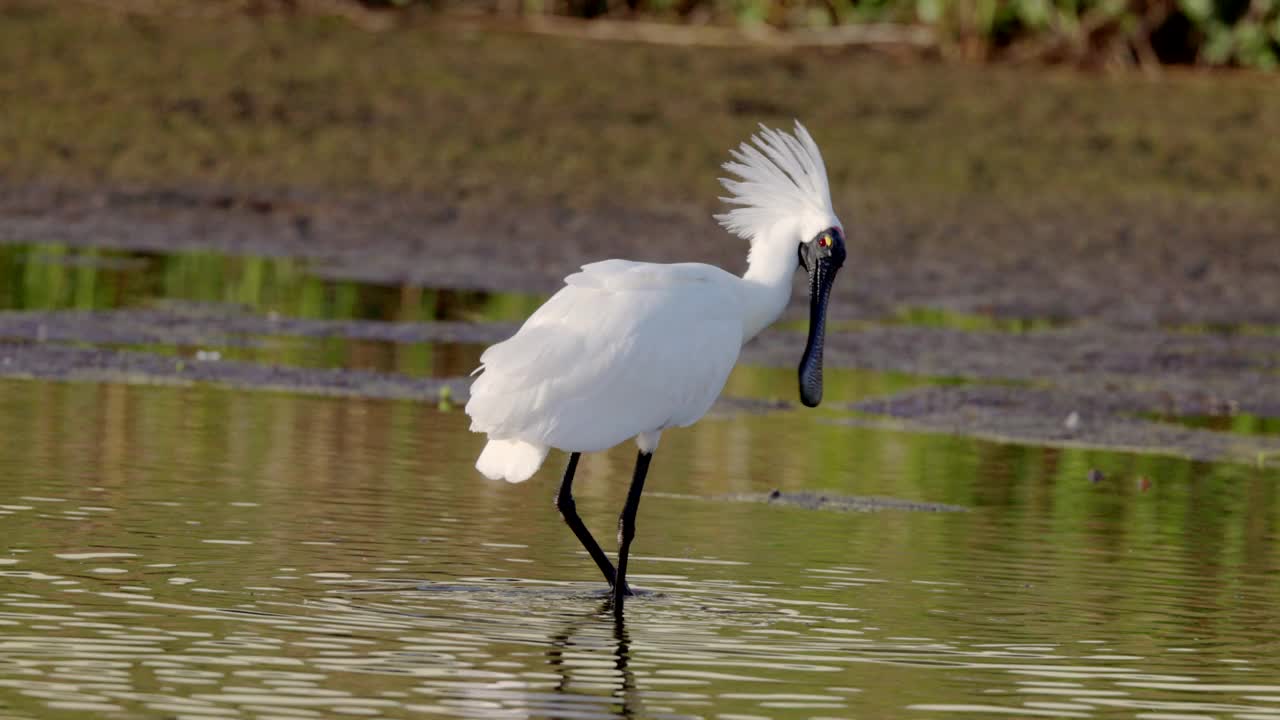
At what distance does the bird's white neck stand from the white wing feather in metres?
0.16

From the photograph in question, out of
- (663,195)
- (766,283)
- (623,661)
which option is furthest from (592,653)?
(663,195)

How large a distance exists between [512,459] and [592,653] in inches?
43.8

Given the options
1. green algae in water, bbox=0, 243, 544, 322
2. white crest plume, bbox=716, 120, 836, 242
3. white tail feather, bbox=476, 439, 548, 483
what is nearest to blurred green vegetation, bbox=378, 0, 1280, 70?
green algae in water, bbox=0, 243, 544, 322

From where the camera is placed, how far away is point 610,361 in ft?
27.0

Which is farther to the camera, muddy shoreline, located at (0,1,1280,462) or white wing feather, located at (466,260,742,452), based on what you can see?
muddy shoreline, located at (0,1,1280,462)

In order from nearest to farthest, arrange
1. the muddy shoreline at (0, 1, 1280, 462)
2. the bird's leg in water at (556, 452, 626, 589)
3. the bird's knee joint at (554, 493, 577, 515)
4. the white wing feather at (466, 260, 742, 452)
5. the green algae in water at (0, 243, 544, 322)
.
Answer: the white wing feather at (466, 260, 742, 452), the bird's leg in water at (556, 452, 626, 589), the bird's knee joint at (554, 493, 577, 515), the muddy shoreline at (0, 1, 1280, 462), the green algae in water at (0, 243, 544, 322)

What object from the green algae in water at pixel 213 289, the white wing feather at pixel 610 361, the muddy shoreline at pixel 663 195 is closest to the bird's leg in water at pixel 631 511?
the white wing feather at pixel 610 361

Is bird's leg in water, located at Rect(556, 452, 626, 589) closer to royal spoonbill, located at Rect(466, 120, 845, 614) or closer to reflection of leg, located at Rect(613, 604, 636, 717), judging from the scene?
royal spoonbill, located at Rect(466, 120, 845, 614)

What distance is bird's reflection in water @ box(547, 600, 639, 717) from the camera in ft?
22.5

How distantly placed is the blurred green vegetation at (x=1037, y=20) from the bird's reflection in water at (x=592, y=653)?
54.7 ft

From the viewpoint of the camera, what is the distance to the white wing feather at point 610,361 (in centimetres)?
815

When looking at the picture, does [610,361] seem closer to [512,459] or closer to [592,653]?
[512,459]

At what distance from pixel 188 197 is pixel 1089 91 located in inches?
330

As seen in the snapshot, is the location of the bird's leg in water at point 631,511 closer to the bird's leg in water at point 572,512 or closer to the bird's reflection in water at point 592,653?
the bird's leg in water at point 572,512
